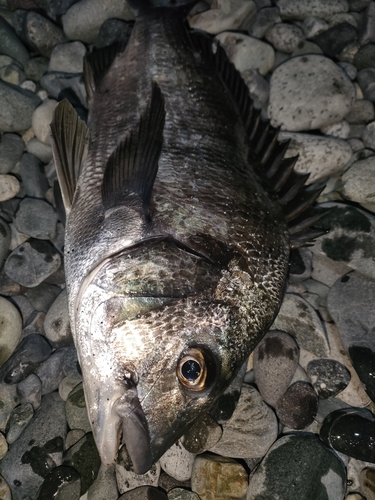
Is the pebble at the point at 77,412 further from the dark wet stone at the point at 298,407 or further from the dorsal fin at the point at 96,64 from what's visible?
the dorsal fin at the point at 96,64

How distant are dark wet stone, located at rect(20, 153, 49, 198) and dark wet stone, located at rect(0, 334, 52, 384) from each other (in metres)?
1.34

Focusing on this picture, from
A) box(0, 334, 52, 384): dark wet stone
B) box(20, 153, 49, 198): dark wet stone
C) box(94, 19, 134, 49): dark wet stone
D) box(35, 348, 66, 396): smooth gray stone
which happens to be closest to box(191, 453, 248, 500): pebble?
box(35, 348, 66, 396): smooth gray stone

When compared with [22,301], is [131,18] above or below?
above

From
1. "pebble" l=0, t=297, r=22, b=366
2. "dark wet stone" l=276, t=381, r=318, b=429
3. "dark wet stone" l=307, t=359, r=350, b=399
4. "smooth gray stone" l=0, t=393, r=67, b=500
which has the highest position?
"dark wet stone" l=307, t=359, r=350, b=399

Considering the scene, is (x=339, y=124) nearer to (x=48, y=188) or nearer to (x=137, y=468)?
(x=48, y=188)

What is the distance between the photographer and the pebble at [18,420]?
3150mm

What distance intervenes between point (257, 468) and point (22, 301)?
241 cm

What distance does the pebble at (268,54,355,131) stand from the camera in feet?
12.7

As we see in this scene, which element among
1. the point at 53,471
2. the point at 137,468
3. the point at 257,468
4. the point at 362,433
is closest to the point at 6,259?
the point at 53,471

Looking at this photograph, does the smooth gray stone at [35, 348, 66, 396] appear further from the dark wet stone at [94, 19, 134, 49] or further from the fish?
the dark wet stone at [94, 19, 134, 49]

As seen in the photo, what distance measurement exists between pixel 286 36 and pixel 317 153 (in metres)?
1.46

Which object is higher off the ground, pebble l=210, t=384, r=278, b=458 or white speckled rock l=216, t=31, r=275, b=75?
white speckled rock l=216, t=31, r=275, b=75

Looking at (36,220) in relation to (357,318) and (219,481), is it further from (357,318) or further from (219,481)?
(357,318)

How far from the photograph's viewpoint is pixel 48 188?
3.83 m
